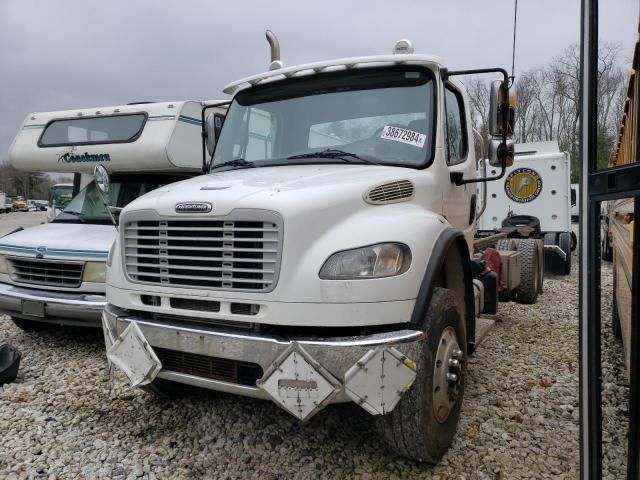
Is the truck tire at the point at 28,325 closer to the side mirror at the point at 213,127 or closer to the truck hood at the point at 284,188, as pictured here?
the side mirror at the point at 213,127

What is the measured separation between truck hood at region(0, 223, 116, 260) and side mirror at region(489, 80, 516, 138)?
371cm

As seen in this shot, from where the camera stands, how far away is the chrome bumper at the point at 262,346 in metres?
2.41

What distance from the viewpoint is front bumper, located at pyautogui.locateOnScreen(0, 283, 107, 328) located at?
4.78 metres

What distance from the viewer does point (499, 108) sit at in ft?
11.1

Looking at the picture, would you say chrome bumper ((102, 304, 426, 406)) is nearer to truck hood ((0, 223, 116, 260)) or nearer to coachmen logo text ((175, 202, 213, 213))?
coachmen logo text ((175, 202, 213, 213))

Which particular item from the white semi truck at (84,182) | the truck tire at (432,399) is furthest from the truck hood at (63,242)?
the truck tire at (432,399)

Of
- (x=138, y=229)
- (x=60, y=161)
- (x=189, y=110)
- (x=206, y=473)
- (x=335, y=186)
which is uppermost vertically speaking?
(x=189, y=110)

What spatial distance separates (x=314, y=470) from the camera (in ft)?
9.72

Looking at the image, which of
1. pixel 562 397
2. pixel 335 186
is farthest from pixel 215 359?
pixel 562 397

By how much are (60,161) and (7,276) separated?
1.77m

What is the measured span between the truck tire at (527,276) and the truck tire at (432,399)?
4.92 m

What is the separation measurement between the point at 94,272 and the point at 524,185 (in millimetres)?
9785

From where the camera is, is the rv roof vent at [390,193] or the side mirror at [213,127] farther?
the side mirror at [213,127]

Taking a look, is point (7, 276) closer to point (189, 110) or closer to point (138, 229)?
point (189, 110)
